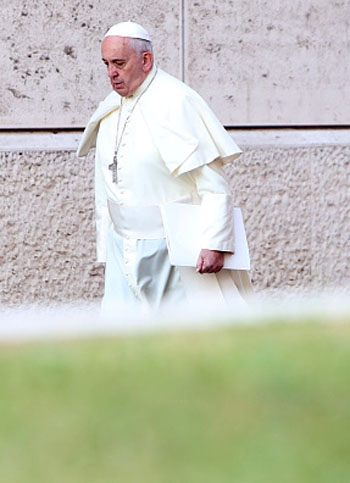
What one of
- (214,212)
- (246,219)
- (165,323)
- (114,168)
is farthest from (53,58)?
(165,323)

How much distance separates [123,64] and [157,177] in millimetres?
513

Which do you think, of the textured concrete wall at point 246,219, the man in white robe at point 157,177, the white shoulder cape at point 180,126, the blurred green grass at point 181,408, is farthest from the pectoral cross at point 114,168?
the blurred green grass at point 181,408

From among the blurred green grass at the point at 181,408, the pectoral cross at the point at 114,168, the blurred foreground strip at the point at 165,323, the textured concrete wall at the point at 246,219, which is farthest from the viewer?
the textured concrete wall at the point at 246,219

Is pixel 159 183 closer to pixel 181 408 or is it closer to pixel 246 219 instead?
pixel 246 219

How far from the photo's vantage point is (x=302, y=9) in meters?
8.23

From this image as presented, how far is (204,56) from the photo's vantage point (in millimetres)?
8125

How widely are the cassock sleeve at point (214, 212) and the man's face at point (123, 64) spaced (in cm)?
48

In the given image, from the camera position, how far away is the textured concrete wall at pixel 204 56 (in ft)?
26.2

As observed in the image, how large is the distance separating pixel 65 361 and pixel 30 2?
18.6 feet

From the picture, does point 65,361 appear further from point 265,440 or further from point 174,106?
point 174,106

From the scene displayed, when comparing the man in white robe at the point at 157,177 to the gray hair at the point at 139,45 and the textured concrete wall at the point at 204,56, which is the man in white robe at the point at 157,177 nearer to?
the gray hair at the point at 139,45

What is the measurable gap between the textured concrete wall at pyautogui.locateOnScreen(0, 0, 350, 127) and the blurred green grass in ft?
17.7

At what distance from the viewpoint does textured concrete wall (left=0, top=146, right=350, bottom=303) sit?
25.9 feet

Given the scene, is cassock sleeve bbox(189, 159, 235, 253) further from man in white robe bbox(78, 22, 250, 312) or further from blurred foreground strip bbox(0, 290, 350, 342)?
blurred foreground strip bbox(0, 290, 350, 342)
